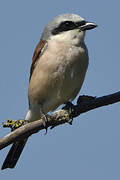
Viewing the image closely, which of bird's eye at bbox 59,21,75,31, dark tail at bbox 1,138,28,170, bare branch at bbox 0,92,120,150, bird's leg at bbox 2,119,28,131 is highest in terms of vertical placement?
bird's eye at bbox 59,21,75,31

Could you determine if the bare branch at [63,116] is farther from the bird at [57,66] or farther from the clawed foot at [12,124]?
the bird at [57,66]

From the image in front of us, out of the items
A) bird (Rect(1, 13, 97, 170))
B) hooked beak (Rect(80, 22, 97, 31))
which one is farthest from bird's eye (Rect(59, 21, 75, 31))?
hooked beak (Rect(80, 22, 97, 31))

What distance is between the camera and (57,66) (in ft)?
15.5

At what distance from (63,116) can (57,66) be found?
1.03 meters

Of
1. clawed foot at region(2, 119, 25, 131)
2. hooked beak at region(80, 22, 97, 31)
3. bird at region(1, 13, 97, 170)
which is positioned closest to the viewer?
clawed foot at region(2, 119, 25, 131)

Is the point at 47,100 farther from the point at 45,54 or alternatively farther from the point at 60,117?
the point at 60,117

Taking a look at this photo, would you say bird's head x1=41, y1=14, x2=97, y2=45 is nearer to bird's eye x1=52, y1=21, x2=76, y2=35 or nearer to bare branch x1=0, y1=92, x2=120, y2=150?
bird's eye x1=52, y1=21, x2=76, y2=35

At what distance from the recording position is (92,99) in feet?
12.7

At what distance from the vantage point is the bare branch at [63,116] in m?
3.39

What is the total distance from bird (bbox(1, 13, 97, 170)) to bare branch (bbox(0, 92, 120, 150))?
Result: 0.83 m

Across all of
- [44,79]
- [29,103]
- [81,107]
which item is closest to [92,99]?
[81,107]

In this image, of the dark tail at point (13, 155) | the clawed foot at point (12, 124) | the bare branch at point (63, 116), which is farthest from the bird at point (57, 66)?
the clawed foot at point (12, 124)

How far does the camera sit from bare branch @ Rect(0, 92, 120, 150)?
133 inches

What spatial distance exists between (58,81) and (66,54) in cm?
38
